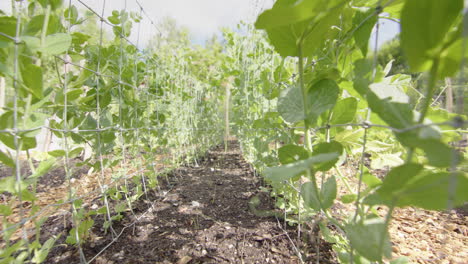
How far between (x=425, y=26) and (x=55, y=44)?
800 millimetres

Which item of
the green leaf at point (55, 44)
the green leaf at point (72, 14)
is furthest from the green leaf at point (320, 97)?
the green leaf at point (72, 14)

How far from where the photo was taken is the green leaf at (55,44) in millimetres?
599

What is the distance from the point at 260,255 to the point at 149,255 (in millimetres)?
507

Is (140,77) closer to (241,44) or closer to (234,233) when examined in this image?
(234,233)

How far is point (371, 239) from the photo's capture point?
1.05 feet

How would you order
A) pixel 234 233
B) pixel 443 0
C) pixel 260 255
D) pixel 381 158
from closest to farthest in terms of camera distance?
pixel 443 0 → pixel 381 158 → pixel 260 255 → pixel 234 233

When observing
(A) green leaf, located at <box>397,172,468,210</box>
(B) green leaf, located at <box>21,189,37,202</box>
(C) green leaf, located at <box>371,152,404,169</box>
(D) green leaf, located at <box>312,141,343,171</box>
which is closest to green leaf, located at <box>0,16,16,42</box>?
(B) green leaf, located at <box>21,189,37,202</box>

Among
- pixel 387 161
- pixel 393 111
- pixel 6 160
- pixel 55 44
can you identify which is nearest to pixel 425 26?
pixel 393 111

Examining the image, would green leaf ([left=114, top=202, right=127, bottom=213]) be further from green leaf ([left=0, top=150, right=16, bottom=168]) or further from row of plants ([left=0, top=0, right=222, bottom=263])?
green leaf ([left=0, top=150, right=16, bottom=168])

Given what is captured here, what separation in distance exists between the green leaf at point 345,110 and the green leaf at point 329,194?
0.13 meters

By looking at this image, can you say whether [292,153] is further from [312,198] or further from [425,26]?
[425,26]

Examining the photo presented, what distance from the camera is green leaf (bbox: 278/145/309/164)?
0.44 meters

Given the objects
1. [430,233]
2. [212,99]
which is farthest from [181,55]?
[430,233]

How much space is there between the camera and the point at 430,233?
3.91 ft
